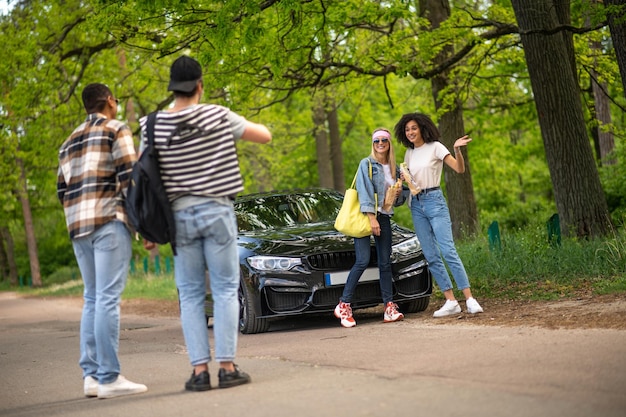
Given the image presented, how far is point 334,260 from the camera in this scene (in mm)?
10312

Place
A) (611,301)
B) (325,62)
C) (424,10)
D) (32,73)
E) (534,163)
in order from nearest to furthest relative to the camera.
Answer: (611,301), (325,62), (424,10), (32,73), (534,163)

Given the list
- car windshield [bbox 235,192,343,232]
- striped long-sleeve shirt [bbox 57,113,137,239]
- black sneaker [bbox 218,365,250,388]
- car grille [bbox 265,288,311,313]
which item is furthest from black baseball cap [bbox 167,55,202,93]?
car windshield [bbox 235,192,343,232]

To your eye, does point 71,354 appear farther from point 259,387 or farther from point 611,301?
point 611,301

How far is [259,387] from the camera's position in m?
6.13

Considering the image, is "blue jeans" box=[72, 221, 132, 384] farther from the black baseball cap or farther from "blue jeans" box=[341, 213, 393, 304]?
"blue jeans" box=[341, 213, 393, 304]

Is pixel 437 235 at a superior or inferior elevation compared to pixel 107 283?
inferior

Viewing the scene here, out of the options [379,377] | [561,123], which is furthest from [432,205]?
[379,377]

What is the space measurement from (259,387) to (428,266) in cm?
465

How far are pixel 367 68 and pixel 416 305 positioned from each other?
7.54 metres

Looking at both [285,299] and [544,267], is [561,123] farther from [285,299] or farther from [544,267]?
[285,299]

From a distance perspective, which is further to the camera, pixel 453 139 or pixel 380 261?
pixel 453 139

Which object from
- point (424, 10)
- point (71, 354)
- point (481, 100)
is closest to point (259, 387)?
point (71, 354)

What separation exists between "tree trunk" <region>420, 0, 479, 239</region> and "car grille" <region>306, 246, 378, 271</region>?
7.63 m

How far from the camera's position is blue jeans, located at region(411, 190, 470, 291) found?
9.93 meters
